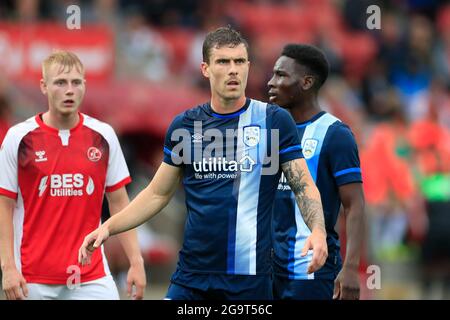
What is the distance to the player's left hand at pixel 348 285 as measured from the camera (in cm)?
886

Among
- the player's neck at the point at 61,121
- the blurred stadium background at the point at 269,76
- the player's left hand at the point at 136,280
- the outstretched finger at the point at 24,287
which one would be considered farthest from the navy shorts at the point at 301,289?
the blurred stadium background at the point at 269,76

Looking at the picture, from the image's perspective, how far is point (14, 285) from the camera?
9.02m

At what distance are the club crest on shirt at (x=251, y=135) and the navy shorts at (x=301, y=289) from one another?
4.38 ft

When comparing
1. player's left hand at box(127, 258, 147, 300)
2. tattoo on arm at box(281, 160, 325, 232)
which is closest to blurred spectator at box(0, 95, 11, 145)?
player's left hand at box(127, 258, 147, 300)

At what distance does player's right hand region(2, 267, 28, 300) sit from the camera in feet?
29.5

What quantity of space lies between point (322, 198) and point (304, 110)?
74cm

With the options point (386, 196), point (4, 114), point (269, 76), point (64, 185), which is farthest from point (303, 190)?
point (269, 76)

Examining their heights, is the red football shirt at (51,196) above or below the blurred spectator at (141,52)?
below

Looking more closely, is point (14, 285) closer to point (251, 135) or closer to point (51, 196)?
point (51, 196)

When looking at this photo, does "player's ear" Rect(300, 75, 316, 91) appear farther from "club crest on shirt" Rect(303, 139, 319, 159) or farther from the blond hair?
the blond hair

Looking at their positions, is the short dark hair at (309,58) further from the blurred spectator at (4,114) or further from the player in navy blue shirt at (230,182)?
the blurred spectator at (4,114)

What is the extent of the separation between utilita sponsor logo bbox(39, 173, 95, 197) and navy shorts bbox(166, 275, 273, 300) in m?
1.40
